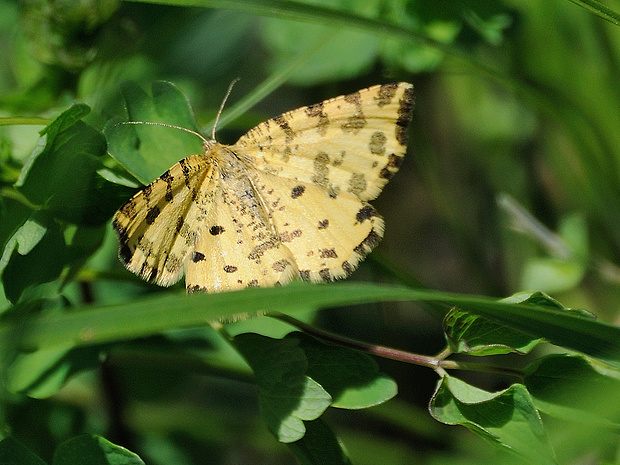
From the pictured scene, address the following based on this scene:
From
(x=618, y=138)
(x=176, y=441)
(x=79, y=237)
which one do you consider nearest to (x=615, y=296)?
(x=618, y=138)

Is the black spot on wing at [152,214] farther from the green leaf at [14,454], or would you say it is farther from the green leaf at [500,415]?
the green leaf at [500,415]

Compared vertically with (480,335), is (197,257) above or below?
below

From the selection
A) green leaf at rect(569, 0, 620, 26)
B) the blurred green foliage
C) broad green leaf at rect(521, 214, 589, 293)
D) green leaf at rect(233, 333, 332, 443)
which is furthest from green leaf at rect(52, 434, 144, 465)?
broad green leaf at rect(521, 214, 589, 293)

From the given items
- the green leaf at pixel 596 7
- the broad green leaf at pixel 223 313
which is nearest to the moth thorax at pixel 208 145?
the broad green leaf at pixel 223 313

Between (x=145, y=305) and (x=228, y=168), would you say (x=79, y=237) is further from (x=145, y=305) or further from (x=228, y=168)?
(x=145, y=305)

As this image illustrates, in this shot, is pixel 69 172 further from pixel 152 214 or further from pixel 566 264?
pixel 566 264

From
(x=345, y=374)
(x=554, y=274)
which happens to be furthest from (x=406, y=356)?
(x=554, y=274)

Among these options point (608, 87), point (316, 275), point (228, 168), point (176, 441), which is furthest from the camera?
point (608, 87)
